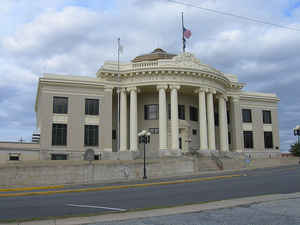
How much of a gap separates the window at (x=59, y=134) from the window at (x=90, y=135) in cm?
236

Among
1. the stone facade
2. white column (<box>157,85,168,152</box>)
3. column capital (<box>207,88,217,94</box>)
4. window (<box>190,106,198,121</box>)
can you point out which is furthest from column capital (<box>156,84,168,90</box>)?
window (<box>190,106,198,121</box>)

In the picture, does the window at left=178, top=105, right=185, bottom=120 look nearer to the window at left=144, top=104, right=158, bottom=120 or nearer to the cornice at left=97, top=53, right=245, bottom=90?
the window at left=144, top=104, right=158, bottom=120

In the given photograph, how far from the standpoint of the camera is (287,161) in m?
40.9

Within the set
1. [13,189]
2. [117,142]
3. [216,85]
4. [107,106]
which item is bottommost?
[13,189]

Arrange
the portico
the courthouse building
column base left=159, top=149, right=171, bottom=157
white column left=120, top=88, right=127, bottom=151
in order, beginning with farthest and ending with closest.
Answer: white column left=120, top=88, right=127, bottom=151
the courthouse building
the portico
column base left=159, top=149, right=171, bottom=157

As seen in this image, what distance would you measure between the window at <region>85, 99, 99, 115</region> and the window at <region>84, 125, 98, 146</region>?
5.42 feet

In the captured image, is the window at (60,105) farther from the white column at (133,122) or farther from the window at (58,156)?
the white column at (133,122)

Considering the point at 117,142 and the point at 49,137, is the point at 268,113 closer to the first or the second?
the point at 117,142

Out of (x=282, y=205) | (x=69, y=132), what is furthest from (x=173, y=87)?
(x=282, y=205)

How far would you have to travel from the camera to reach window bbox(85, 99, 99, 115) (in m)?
38.5

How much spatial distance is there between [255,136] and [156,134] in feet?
54.9

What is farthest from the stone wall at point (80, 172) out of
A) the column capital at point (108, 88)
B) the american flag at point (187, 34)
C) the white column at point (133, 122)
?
the american flag at point (187, 34)

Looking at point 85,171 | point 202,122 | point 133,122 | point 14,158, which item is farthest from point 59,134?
point 202,122

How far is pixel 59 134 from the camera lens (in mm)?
36906
